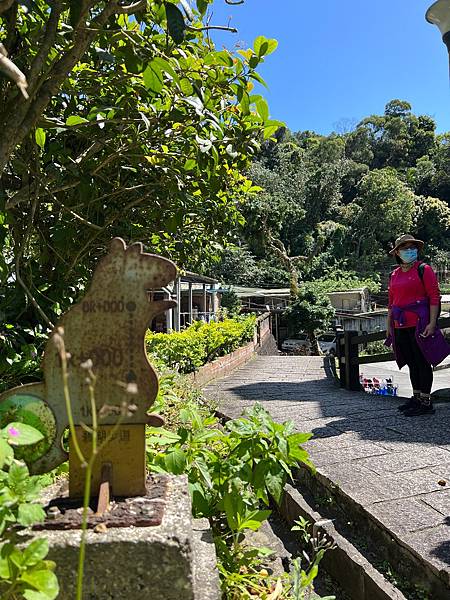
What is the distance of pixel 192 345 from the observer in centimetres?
755

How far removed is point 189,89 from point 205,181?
0.96 meters

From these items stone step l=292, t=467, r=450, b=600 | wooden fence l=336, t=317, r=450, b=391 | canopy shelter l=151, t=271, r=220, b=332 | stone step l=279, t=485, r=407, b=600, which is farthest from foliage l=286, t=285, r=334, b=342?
stone step l=279, t=485, r=407, b=600

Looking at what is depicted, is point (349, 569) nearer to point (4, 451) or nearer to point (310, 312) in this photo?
point (4, 451)

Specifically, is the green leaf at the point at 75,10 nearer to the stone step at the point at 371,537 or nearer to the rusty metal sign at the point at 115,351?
the rusty metal sign at the point at 115,351

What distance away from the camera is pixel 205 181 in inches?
129

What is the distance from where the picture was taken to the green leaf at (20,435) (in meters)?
1.18

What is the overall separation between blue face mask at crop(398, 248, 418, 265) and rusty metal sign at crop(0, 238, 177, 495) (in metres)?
A: 3.81

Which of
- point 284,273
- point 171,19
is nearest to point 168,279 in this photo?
point 171,19

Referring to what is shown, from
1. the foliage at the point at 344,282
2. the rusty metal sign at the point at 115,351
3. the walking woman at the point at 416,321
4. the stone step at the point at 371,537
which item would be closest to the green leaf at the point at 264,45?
the rusty metal sign at the point at 115,351

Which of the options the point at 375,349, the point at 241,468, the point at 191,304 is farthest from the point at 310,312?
the point at 241,468

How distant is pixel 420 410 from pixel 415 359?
49cm

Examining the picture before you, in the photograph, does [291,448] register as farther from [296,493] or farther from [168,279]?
[296,493]

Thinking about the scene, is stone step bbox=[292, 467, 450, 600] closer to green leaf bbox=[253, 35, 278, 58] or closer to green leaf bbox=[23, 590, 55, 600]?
green leaf bbox=[23, 590, 55, 600]

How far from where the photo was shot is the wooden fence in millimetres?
6426
